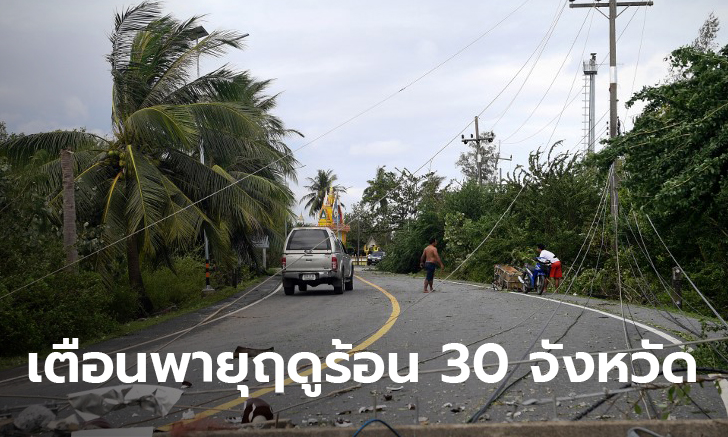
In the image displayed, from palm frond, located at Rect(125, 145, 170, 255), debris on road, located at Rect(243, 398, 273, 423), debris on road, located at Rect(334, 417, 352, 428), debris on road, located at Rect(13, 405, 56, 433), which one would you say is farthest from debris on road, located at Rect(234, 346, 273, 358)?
palm frond, located at Rect(125, 145, 170, 255)

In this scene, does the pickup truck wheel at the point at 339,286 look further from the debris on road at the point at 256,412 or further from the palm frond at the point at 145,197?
the debris on road at the point at 256,412

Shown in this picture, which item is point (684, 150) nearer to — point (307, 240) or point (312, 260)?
point (312, 260)

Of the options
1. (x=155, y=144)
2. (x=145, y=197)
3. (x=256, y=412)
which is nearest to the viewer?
(x=256, y=412)

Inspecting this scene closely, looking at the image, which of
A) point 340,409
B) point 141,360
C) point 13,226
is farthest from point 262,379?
point 13,226

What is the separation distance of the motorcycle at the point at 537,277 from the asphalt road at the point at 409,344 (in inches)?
52.7

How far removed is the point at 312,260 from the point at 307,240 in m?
0.81

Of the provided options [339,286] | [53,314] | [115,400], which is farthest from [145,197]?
[115,400]

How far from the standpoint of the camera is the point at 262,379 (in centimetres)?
863

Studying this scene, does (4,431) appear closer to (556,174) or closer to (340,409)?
(340,409)

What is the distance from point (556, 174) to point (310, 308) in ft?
53.4

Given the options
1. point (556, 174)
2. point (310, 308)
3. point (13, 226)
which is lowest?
point (310, 308)

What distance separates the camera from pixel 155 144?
19.7 meters

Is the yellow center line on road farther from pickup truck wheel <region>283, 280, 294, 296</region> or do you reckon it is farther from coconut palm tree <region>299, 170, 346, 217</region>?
coconut palm tree <region>299, 170, 346, 217</region>

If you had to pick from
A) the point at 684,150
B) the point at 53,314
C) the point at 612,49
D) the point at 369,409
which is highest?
the point at 612,49
